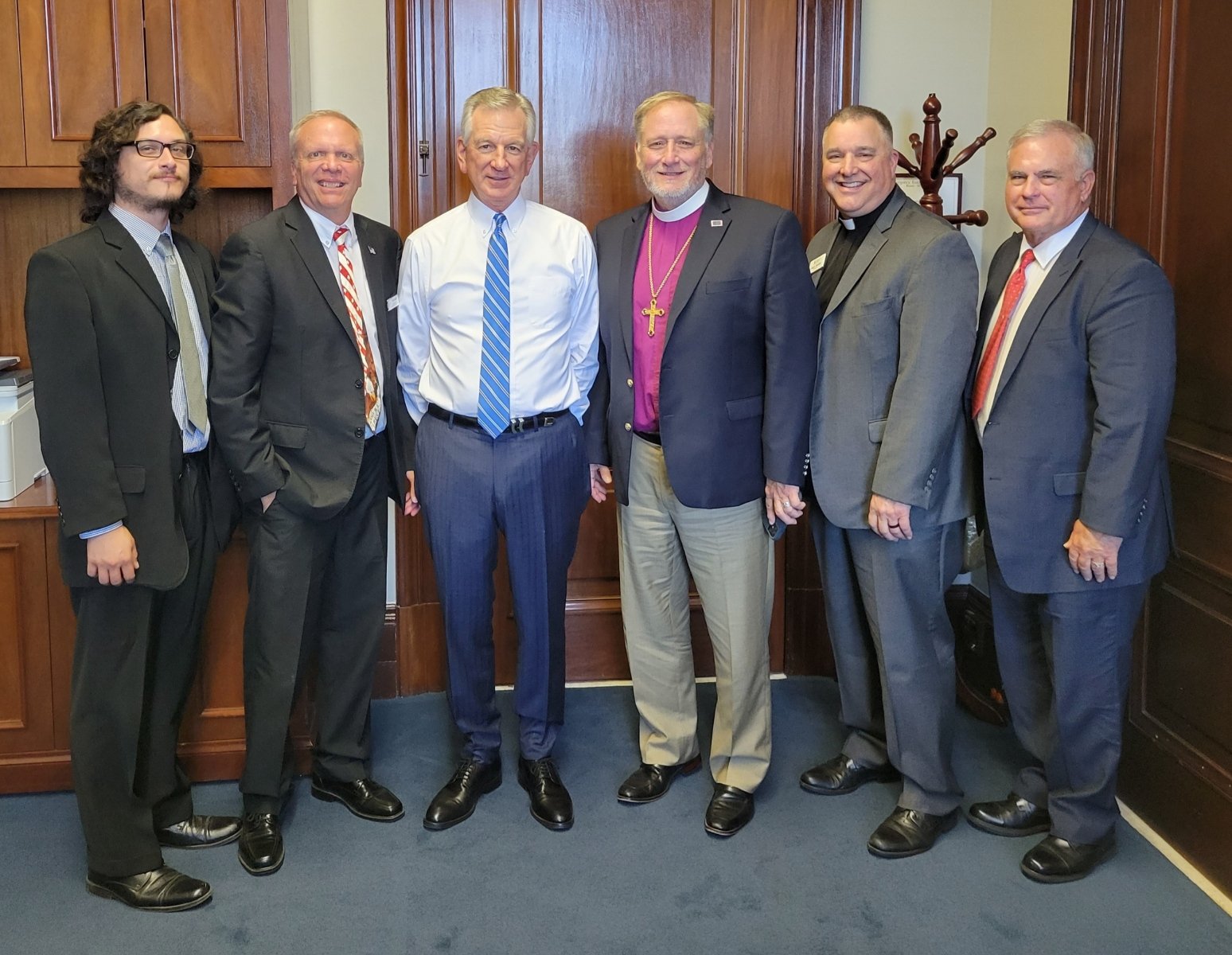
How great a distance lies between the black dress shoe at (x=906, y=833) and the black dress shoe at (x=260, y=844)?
1.39 m

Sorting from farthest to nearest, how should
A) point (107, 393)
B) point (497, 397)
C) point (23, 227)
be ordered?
point (23, 227), point (497, 397), point (107, 393)

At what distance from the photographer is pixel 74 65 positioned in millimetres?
3012

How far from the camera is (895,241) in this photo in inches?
108

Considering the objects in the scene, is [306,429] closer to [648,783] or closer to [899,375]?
[648,783]

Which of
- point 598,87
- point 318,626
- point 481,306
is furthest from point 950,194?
point 318,626

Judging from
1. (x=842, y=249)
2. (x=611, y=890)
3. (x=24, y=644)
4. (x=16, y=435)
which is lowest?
(x=611, y=890)

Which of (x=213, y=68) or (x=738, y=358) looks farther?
(x=213, y=68)

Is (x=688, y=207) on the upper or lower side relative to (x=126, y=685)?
upper

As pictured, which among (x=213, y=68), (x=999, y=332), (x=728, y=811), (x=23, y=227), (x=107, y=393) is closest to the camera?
(x=107, y=393)

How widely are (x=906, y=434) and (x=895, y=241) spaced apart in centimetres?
45

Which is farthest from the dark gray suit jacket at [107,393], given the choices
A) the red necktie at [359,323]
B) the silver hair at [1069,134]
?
the silver hair at [1069,134]

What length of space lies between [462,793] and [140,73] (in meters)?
1.98

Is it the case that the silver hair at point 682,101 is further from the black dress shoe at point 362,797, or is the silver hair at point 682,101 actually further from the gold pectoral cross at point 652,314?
the black dress shoe at point 362,797

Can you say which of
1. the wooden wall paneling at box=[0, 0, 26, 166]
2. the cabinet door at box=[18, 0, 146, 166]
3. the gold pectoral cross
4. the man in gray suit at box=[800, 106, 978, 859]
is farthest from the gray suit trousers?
the wooden wall paneling at box=[0, 0, 26, 166]
